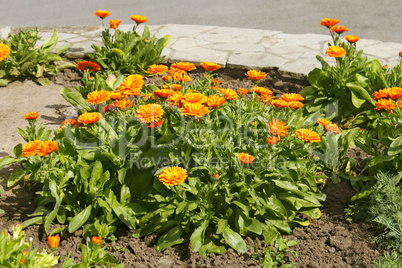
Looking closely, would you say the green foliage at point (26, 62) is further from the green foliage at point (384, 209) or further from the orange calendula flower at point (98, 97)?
the green foliage at point (384, 209)

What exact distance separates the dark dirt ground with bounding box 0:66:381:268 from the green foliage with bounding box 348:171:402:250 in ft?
0.25

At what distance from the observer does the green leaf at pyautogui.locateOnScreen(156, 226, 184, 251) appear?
3.38 m

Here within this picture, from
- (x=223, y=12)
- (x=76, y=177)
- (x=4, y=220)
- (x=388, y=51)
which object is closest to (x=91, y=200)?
(x=76, y=177)

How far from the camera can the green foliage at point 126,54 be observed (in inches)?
219

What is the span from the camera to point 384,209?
3.37 m

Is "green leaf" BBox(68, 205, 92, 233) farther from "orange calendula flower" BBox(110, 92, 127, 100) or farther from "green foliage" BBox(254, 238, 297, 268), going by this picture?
"green foliage" BBox(254, 238, 297, 268)

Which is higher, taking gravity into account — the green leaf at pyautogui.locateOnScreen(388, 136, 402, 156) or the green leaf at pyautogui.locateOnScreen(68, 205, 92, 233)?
the green leaf at pyautogui.locateOnScreen(388, 136, 402, 156)

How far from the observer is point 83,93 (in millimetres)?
4961

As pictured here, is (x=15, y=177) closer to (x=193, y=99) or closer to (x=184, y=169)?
(x=184, y=169)

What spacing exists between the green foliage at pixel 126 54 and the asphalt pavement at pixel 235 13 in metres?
1.92

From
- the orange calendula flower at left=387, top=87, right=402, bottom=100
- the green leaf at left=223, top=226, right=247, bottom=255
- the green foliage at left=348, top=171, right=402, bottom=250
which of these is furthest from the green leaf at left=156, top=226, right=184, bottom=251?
the orange calendula flower at left=387, top=87, right=402, bottom=100

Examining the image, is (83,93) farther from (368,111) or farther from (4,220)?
(368,111)

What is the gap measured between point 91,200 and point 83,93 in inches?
65.9

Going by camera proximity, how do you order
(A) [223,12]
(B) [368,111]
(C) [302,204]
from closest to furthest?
1. (C) [302,204]
2. (B) [368,111]
3. (A) [223,12]
